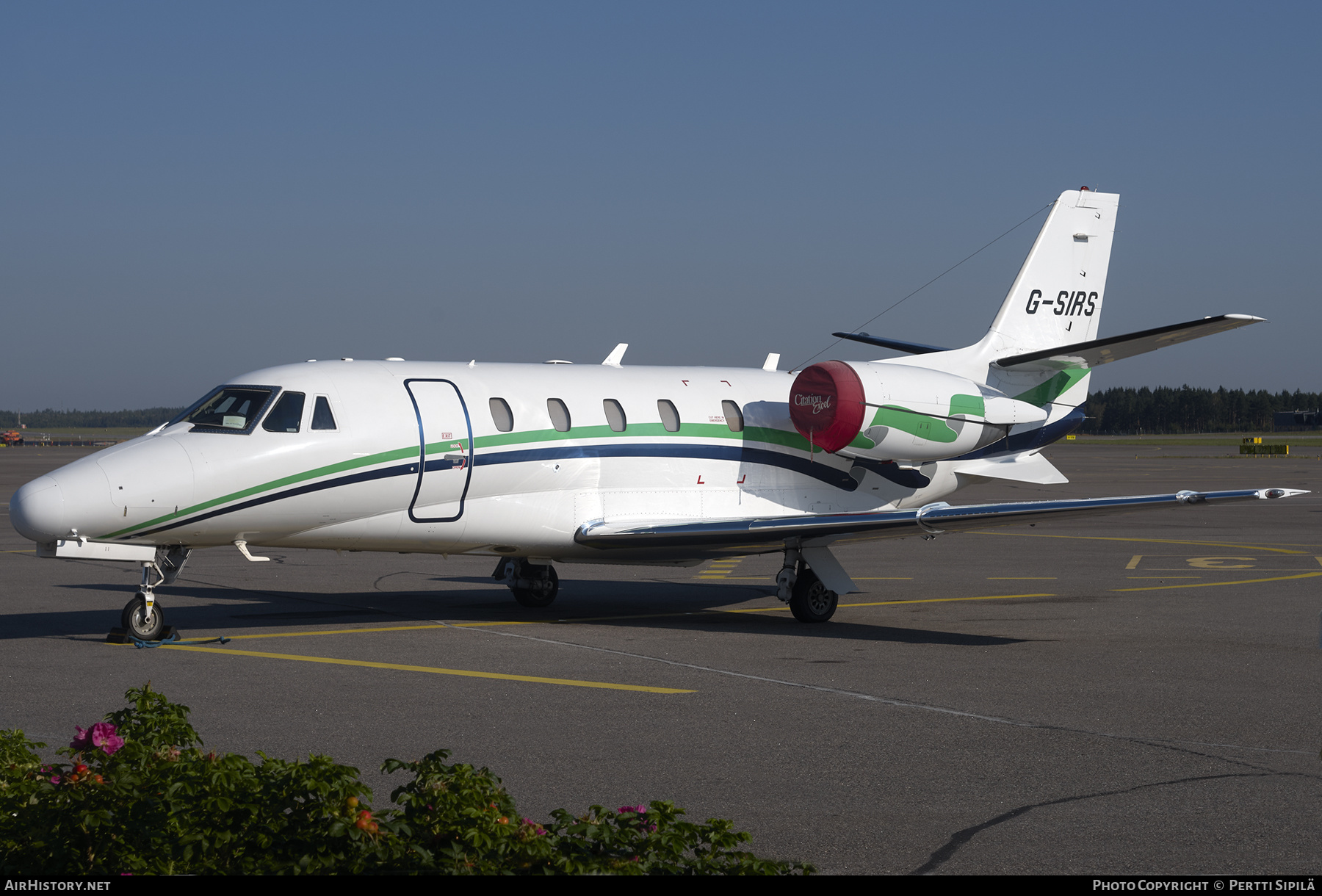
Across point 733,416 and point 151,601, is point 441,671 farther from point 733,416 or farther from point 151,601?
point 733,416

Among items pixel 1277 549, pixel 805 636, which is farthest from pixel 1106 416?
pixel 805 636

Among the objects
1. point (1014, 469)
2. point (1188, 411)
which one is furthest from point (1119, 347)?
point (1188, 411)

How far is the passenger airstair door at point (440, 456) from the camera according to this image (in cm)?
1377

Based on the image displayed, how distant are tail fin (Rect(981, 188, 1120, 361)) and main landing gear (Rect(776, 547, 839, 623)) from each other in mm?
5267

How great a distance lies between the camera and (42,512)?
1175 cm

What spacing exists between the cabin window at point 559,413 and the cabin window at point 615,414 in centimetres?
56

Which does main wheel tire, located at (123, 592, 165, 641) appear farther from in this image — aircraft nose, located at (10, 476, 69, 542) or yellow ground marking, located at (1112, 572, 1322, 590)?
yellow ground marking, located at (1112, 572, 1322, 590)

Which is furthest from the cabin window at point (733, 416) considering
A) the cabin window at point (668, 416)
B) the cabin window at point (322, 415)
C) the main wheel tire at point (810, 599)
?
the cabin window at point (322, 415)

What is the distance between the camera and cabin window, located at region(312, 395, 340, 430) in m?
13.3

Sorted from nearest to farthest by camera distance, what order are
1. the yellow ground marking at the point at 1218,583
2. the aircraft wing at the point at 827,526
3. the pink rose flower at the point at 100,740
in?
the pink rose flower at the point at 100,740 < the aircraft wing at the point at 827,526 < the yellow ground marking at the point at 1218,583

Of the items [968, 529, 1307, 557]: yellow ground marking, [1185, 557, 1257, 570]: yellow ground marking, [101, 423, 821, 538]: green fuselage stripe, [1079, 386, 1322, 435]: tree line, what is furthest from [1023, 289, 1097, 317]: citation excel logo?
[1079, 386, 1322, 435]: tree line

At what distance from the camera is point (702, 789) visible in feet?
23.7

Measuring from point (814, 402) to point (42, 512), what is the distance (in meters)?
9.17

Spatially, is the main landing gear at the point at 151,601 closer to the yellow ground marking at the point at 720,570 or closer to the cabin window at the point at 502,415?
the cabin window at the point at 502,415
